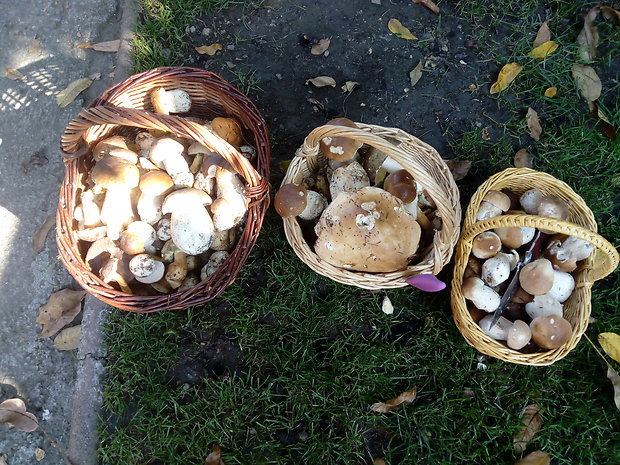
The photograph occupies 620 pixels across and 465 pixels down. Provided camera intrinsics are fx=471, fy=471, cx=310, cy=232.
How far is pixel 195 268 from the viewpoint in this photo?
274 cm

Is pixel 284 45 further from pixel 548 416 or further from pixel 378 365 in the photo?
pixel 548 416

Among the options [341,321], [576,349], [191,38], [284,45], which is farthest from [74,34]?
[576,349]

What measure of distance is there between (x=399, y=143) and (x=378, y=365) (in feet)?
4.47

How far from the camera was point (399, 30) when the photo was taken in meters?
3.33

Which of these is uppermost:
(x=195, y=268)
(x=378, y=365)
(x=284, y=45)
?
(x=284, y=45)

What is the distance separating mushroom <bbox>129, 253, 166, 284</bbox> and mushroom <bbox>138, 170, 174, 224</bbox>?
22cm

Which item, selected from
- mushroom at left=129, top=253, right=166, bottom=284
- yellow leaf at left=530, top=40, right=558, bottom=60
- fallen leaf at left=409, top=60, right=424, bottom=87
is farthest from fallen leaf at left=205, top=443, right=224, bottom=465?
yellow leaf at left=530, top=40, right=558, bottom=60

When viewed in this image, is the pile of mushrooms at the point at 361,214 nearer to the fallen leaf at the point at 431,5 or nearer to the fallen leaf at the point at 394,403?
the fallen leaf at the point at 394,403

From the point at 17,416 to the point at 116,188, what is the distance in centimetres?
168

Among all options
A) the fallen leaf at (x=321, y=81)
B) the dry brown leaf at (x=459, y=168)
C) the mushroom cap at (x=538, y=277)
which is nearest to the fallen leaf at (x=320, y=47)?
the fallen leaf at (x=321, y=81)

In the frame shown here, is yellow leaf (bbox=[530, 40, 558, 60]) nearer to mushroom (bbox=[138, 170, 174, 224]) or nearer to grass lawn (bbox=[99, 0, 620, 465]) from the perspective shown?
grass lawn (bbox=[99, 0, 620, 465])

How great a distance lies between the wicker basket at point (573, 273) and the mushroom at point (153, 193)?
165cm

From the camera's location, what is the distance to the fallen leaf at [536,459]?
109 inches

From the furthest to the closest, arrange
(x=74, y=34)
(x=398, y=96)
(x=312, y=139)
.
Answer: (x=74, y=34) → (x=398, y=96) → (x=312, y=139)
